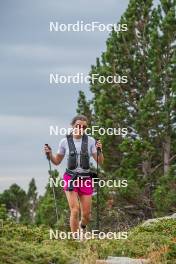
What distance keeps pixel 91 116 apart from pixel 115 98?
6.94ft

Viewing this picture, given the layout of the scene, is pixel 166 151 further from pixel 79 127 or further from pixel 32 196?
pixel 32 196

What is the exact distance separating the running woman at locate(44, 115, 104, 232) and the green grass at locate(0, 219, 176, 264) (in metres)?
0.74

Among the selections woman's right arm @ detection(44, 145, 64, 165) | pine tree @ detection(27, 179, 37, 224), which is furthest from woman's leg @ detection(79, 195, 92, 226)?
pine tree @ detection(27, 179, 37, 224)

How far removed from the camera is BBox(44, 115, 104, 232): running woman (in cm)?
1125

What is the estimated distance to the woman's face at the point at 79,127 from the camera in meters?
11.4

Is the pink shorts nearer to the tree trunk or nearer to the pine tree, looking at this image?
the tree trunk

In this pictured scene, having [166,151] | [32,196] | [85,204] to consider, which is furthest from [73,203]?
[32,196]

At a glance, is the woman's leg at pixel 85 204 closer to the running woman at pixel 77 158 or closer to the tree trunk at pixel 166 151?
the running woman at pixel 77 158

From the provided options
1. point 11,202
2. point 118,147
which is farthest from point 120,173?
point 11,202

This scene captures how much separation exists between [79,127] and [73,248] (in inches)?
84.1

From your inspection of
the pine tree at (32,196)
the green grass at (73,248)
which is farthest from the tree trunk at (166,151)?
the pine tree at (32,196)

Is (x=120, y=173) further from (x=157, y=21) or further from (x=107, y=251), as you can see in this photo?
(x=107, y=251)

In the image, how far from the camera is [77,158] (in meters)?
11.2

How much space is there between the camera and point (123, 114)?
1404 inches
